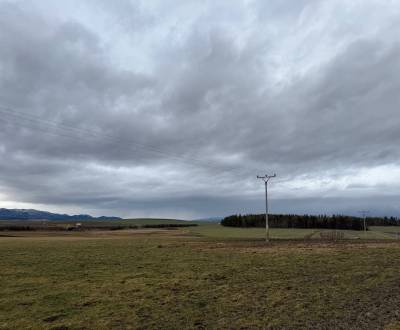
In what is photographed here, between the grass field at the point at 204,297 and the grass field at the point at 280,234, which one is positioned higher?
the grass field at the point at 280,234

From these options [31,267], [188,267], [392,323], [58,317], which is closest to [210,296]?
[58,317]

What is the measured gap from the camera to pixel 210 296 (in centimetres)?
1667

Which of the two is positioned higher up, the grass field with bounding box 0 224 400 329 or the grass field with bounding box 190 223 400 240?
the grass field with bounding box 190 223 400 240

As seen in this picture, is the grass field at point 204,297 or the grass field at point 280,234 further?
the grass field at point 280,234

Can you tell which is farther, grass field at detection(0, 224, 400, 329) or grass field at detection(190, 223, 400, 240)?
grass field at detection(190, 223, 400, 240)

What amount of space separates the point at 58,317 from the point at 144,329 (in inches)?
153

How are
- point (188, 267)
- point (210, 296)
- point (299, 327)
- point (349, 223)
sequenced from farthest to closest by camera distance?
point (349, 223)
point (188, 267)
point (210, 296)
point (299, 327)

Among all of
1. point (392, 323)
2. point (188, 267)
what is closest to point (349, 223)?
point (188, 267)

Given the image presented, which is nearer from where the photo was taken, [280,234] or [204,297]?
[204,297]

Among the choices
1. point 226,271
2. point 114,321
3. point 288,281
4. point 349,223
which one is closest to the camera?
point 114,321

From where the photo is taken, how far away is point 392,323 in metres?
11.5

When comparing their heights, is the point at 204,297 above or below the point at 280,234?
below

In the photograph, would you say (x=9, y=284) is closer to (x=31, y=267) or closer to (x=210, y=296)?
(x=31, y=267)

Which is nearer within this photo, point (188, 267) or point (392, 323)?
point (392, 323)
